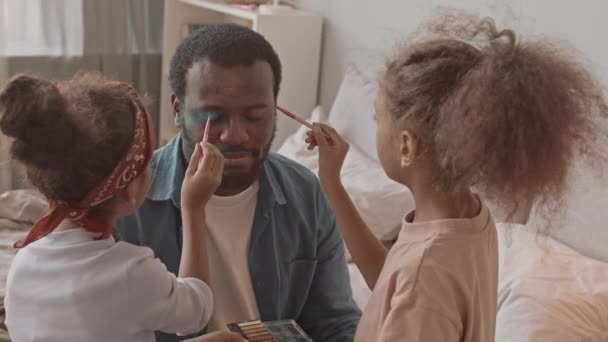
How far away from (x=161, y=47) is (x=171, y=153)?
241cm

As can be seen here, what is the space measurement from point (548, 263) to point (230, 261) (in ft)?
2.26

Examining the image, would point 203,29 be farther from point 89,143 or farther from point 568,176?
point 568,176

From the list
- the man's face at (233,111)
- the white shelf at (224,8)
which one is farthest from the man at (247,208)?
the white shelf at (224,8)

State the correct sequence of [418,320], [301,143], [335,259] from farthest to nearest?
[301,143], [335,259], [418,320]

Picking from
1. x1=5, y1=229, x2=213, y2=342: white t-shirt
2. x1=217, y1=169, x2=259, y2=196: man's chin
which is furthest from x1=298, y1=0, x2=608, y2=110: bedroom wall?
x1=5, y1=229, x2=213, y2=342: white t-shirt

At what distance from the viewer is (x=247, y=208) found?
53.2 inches

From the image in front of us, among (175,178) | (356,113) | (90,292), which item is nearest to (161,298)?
(90,292)

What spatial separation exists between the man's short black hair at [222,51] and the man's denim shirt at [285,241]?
124 millimetres

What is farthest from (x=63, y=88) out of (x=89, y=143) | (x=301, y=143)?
(x=301, y=143)

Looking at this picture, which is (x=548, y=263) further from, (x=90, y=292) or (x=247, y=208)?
(x=90, y=292)

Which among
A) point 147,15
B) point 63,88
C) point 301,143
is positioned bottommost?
point 301,143

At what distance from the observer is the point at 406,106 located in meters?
0.98

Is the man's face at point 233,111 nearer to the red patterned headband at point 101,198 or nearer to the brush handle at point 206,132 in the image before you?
the brush handle at point 206,132

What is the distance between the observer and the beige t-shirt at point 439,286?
0.90 m
